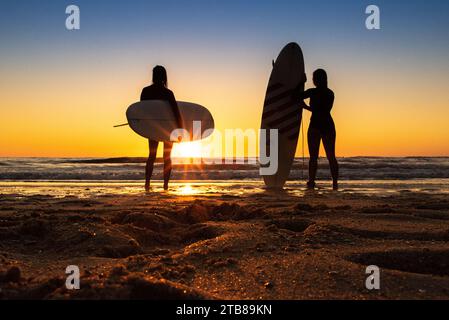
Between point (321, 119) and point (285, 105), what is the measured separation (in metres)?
0.82

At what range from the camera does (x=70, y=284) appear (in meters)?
1.44

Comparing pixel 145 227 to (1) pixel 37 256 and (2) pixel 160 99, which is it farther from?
(2) pixel 160 99

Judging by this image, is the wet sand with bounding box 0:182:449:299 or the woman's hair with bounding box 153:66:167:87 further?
the woman's hair with bounding box 153:66:167:87

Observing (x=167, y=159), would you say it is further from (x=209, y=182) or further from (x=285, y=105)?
(x=209, y=182)

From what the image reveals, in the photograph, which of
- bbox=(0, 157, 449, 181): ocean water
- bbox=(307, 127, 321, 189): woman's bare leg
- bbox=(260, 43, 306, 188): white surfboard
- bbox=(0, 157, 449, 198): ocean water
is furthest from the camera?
bbox=(0, 157, 449, 181): ocean water

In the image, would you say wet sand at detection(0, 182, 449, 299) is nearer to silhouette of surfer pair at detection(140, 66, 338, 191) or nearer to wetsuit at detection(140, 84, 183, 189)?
wetsuit at detection(140, 84, 183, 189)

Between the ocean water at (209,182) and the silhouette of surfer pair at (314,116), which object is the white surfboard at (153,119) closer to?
the silhouette of surfer pair at (314,116)

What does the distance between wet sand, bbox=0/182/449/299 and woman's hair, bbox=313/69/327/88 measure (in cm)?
343

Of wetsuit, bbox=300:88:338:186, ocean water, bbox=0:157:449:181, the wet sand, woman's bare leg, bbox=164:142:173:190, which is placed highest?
wetsuit, bbox=300:88:338:186

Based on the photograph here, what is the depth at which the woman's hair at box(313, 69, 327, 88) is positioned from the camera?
637cm

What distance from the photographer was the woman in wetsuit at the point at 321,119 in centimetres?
641

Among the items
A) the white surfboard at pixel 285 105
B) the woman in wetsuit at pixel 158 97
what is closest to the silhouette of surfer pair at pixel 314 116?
the woman in wetsuit at pixel 158 97

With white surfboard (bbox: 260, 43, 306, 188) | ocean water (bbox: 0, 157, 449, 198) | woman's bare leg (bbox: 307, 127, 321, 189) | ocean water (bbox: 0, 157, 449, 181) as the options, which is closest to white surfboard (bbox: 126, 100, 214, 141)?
ocean water (bbox: 0, 157, 449, 198)
